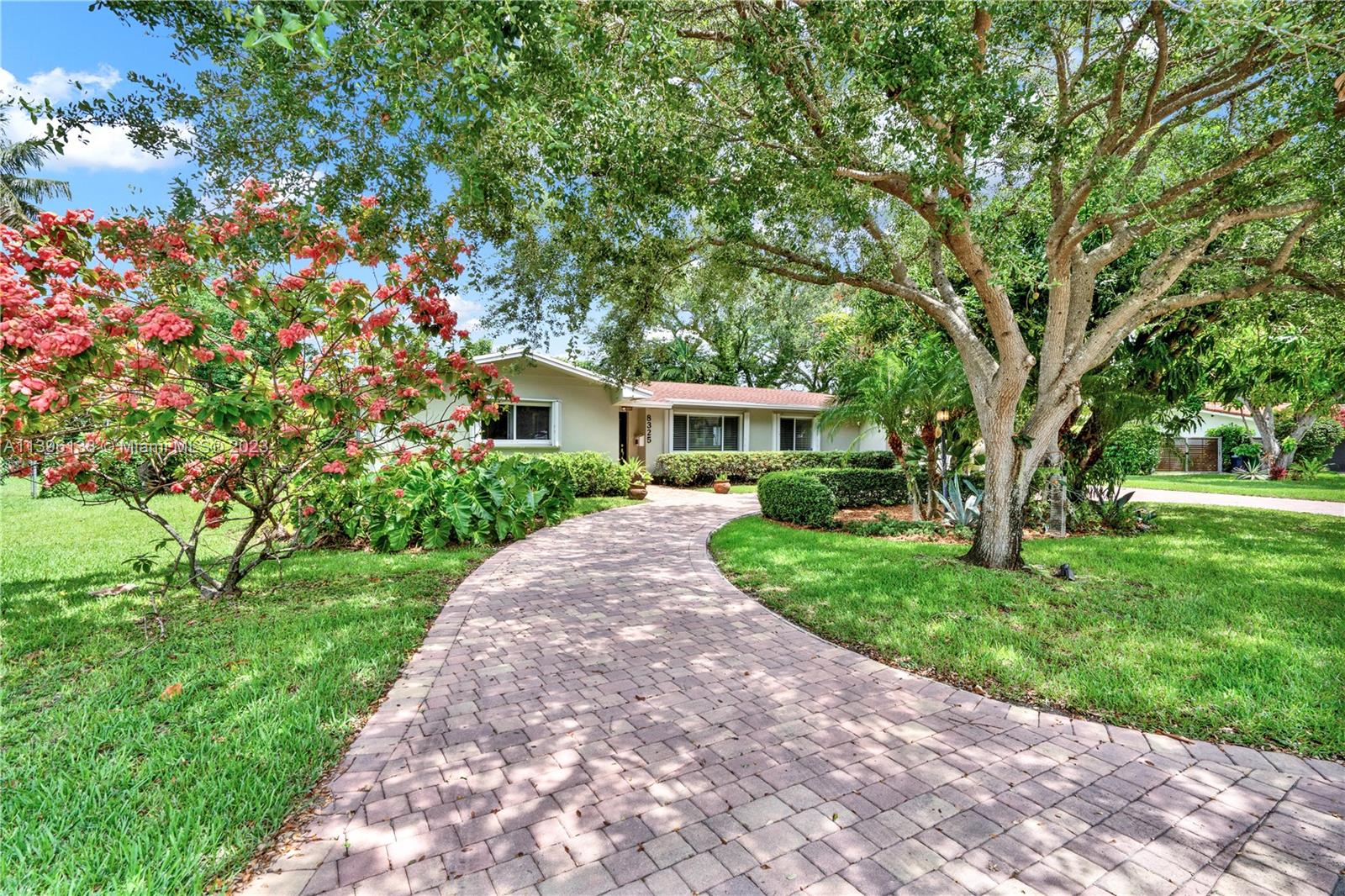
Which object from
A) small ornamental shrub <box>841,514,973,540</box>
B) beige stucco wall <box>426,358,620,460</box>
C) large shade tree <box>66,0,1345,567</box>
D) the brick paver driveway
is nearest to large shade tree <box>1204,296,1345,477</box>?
large shade tree <box>66,0,1345,567</box>

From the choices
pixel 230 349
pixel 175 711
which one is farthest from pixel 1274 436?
pixel 175 711

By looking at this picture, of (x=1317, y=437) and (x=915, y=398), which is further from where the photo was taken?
(x=1317, y=437)

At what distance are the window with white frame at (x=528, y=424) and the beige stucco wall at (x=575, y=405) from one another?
15 centimetres

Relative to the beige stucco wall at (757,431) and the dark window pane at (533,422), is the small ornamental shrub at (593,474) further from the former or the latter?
the beige stucco wall at (757,431)

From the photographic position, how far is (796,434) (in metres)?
23.2

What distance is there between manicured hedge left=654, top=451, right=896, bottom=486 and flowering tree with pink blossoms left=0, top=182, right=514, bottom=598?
1250 cm

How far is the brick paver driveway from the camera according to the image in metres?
2.38

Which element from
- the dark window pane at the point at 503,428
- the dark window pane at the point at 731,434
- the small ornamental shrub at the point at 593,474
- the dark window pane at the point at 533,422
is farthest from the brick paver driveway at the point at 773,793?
the dark window pane at the point at 731,434

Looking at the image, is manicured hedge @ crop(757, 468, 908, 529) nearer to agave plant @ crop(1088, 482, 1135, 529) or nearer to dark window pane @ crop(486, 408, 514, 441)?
agave plant @ crop(1088, 482, 1135, 529)

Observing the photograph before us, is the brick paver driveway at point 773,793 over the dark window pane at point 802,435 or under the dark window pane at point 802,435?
under

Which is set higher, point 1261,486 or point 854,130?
point 854,130

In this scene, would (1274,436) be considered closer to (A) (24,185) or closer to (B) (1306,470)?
(B) (1306,470)

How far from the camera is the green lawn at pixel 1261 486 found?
17125mm

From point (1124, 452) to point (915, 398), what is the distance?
459cm
